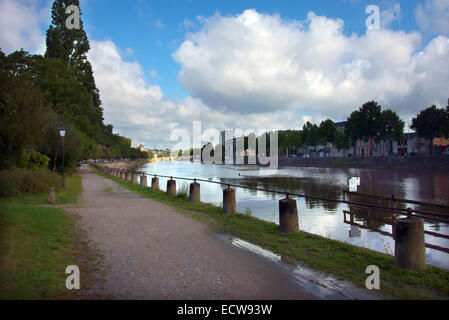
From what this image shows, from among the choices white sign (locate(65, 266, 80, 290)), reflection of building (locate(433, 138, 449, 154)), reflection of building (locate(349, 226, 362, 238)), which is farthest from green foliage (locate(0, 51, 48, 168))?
reflection of building (locate(433, 138, 449, 154))

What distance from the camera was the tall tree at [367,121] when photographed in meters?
82.9

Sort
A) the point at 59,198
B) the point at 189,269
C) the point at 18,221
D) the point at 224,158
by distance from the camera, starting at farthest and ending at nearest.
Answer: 1. the point at 224,158
2. the point at 59,198
3. the point at 18,221
4. the point at 189,269

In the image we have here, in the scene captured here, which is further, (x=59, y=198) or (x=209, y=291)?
(x=59, y=198)

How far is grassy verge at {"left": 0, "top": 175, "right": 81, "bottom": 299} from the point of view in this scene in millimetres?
4898

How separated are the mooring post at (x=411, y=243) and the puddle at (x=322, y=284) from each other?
134 centimetres

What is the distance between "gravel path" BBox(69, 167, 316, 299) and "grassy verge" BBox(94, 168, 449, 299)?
0.79 meters

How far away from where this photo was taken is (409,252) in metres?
6.26

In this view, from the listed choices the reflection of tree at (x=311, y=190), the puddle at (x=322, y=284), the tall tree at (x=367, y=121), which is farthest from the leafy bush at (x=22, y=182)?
the tall tree at (x=367, y=121)

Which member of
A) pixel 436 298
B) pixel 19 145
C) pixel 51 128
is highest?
pixel 51 128

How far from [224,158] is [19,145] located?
522 ft

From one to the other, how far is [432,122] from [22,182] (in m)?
75.3

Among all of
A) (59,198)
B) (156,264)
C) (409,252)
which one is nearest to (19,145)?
(59,198)

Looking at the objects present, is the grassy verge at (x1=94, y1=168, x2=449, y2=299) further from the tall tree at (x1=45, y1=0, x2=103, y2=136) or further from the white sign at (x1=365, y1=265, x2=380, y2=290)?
the tall tree at (x1=45, y1=0, x2=103, y2=136)
